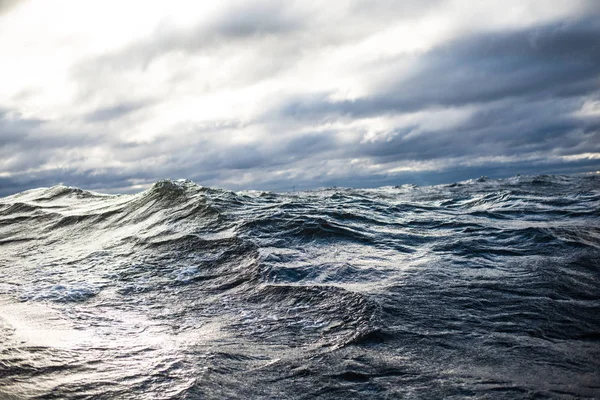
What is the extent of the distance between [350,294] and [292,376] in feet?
5.91

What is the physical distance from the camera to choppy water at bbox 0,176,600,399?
11.0 feet

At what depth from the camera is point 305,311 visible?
489cm

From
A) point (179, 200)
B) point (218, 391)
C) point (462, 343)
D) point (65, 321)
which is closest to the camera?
point (218, 391)

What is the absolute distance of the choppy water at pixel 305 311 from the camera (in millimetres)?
3342

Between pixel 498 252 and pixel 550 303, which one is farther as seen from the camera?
pixel 498 252

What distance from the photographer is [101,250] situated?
29.5ft

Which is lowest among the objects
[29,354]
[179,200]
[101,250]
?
[29,354]

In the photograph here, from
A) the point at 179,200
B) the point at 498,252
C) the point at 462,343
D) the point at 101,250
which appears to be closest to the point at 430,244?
the point at 498,252

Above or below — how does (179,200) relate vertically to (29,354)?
above

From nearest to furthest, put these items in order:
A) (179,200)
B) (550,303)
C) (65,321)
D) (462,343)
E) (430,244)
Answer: (462,343)
(550,303)
(65,321)
(430,244)
(179,200)

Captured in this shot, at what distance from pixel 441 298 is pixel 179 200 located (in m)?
8.73

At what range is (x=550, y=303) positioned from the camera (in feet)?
15.5

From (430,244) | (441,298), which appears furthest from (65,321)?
(430,244)

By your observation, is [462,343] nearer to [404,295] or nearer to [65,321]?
[404,295]
